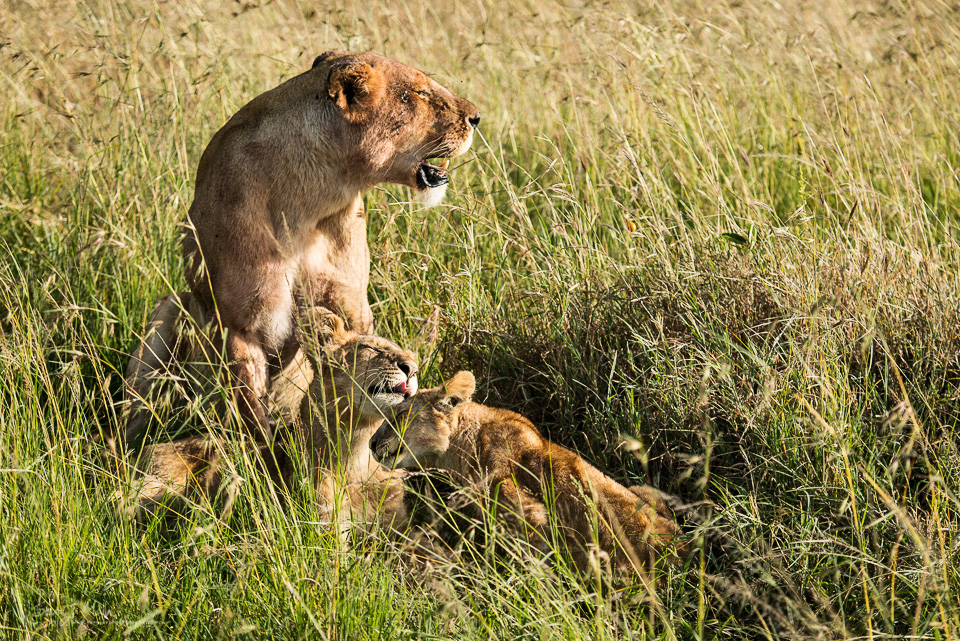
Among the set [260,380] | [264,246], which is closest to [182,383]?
[260,380]

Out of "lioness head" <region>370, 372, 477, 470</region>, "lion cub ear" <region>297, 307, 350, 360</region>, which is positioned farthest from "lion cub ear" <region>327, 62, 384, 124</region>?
"lioness head" <region>370, 372, 477, 470</region>

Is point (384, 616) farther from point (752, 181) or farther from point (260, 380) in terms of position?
point (752, 181)

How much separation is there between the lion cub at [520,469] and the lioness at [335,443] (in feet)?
0.37

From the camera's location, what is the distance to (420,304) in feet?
15.0

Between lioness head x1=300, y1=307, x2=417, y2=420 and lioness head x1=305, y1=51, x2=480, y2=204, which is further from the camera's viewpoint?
lioness head x1=305, y1=51, x2=480, y2=204

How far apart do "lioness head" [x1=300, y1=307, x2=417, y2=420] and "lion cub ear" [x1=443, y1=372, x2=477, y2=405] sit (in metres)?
0.14

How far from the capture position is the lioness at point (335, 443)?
3.54m

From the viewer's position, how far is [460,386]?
371 centimetres

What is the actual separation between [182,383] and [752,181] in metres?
2.96

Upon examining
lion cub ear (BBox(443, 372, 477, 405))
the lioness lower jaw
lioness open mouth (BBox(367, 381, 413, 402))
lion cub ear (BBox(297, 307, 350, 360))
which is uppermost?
the lioness lower jaw

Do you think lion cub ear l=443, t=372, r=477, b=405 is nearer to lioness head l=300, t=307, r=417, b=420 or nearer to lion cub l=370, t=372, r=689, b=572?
lion cub l=370, t=372, r=689, b=572

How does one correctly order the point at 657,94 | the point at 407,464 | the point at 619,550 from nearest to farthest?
the point at 619,550 → the point at 407,464 → the point at 657,94

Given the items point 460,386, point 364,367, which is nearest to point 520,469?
point 460,386

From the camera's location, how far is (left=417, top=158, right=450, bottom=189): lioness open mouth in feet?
12.6
